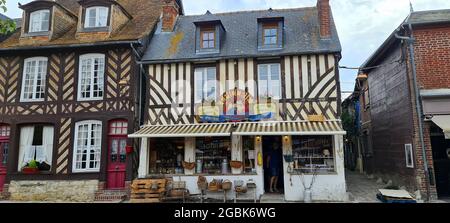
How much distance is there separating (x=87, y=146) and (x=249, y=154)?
5.78m

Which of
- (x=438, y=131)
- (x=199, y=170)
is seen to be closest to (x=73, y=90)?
(x=199, y=170)

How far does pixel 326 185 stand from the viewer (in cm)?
950

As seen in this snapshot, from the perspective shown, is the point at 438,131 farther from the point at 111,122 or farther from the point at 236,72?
the point at 111,122

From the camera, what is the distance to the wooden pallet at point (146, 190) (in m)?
9.51

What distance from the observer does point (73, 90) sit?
11266 millimetres

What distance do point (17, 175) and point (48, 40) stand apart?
5.15m

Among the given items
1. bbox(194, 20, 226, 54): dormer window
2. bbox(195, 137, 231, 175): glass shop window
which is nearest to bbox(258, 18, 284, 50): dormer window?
bbox(194, 20, 226, 54): dormer window

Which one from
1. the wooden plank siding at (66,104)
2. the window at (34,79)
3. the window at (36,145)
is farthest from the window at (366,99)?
the window at (34,79)

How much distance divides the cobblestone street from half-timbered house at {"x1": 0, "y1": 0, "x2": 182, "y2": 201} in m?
7.55

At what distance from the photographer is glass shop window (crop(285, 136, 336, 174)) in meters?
9.84

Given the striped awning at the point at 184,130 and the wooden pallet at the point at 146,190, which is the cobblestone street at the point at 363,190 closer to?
the striped awning at the point at 184,130

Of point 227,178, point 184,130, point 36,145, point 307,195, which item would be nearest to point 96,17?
point 36,145
